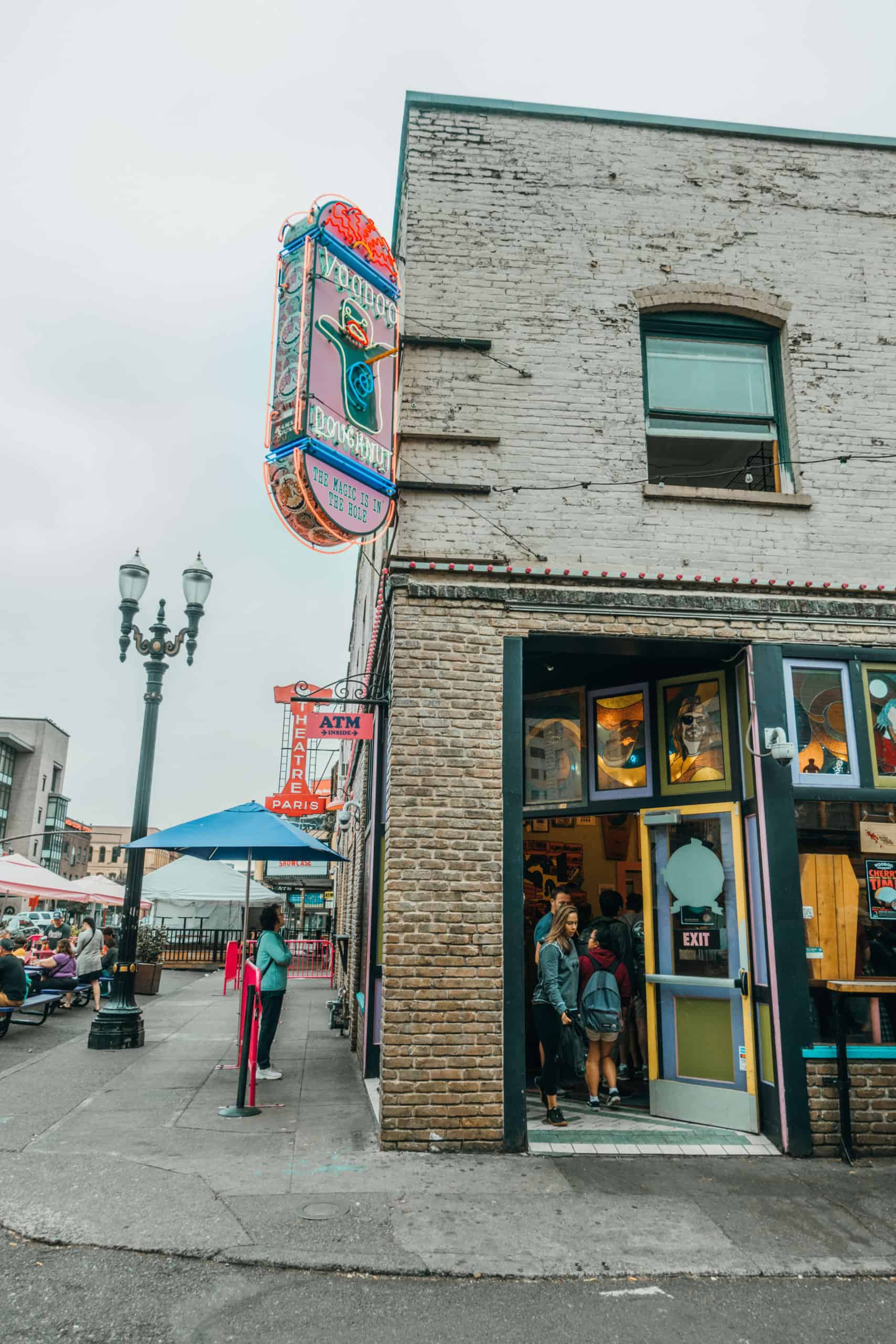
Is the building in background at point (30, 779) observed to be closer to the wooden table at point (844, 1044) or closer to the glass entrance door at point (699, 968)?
the glass entrance door at point (699, 968)

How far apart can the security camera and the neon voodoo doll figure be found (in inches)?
160

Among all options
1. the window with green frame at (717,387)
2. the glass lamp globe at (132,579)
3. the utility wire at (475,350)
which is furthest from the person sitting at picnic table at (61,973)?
the window with green frame at (717,387)

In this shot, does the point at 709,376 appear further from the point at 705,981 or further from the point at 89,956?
the point at 89,956

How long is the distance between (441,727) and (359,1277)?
376cm

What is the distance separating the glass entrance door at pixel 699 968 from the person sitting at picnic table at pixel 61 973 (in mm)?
10727

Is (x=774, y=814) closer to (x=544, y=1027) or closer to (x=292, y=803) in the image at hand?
(x=544, y=1027)

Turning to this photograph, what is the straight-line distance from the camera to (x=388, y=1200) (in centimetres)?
541

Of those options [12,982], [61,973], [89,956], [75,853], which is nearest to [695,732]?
[12,982]

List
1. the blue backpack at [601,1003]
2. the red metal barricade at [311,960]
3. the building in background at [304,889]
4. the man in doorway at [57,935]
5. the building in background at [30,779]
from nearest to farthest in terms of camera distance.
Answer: the blue backpack at [601,1003] → the man in doorway at [57,935] → the red metal barricade at [311,960] → the building in background at [304,889] → the building in background at [30,779]

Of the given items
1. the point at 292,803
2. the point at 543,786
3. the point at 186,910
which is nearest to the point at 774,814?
the point at 543,786

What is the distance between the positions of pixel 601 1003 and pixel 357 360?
5973 millimetres

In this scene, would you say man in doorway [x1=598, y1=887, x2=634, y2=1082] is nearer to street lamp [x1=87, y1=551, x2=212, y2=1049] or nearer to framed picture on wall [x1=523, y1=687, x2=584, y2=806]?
framed picture on wall [x1=523, y1=687, x2=584, y2=806]

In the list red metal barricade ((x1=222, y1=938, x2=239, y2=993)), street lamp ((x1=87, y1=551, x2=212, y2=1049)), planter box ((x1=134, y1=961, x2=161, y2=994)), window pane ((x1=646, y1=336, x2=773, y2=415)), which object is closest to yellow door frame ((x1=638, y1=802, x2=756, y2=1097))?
window pane ((x1=646, y1=336, x2=773, y2=415))

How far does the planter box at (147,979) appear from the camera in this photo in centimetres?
1709
